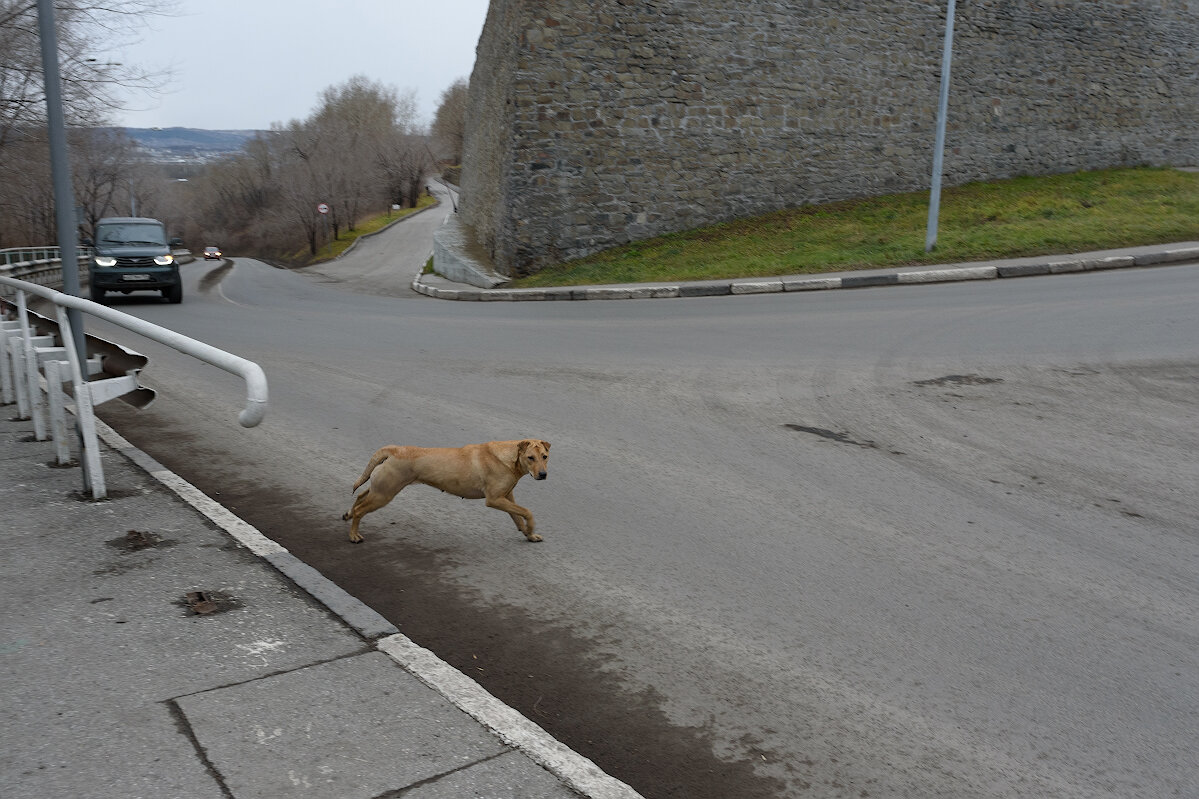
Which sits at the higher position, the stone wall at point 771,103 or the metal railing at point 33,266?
the stone wall at point 771,103

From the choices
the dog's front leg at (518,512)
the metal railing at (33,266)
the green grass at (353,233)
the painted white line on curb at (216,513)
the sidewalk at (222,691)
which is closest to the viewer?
the sidewalk at (222,691)

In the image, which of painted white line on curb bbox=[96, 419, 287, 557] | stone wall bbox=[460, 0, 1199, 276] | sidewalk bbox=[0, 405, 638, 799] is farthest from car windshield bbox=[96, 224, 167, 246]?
sidewalk bbox=[0, 405, 638, 799]

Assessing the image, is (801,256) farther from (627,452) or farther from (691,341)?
(627,452)

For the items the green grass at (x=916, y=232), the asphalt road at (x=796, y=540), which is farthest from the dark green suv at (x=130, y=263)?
the asphalt road at (x=796, y=540)

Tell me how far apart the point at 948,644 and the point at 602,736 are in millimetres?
1626

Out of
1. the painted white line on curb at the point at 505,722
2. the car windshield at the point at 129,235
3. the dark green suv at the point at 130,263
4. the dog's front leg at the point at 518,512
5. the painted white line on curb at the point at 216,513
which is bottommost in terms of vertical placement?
the painted white line on curb at the point at 505,722

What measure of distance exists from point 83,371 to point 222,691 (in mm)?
2940

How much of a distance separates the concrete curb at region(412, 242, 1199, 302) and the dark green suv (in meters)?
9.37

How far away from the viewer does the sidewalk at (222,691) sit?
9.05ft

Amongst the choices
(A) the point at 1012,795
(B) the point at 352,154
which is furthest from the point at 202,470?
(B) the point at 352,154

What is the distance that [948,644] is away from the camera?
3.76 m

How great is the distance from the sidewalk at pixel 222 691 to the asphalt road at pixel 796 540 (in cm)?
25

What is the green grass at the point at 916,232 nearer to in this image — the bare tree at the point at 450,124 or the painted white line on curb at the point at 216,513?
the painted white line on curb at the point at 216,513

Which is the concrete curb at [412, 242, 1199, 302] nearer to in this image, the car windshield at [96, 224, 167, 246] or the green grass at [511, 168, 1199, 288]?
the green grass at [511, 168, 1199, 288]
